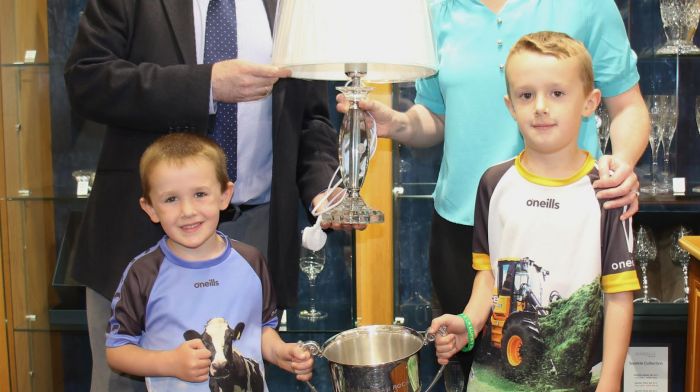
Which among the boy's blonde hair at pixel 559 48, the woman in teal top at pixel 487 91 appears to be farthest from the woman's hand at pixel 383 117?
the boy's blonde hair at pixel 559 48

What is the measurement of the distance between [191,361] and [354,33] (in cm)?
71

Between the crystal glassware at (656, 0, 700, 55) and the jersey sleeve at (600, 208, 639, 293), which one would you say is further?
the crystal glassware at (656, 0, 700, 55)

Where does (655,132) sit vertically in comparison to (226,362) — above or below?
above

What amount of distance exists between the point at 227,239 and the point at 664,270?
1.86 meters

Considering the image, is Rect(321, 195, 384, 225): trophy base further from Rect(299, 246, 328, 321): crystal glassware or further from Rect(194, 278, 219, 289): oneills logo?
Rect(299, 246, 328, 321): crystal glassware

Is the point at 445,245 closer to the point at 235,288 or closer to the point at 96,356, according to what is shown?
the point at 235,288

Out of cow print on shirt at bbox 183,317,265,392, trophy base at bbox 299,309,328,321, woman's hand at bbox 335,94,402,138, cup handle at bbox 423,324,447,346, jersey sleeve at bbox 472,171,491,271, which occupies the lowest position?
trophy base at bbox 299,309,328,321

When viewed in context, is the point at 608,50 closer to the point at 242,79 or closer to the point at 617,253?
the point at 617,253

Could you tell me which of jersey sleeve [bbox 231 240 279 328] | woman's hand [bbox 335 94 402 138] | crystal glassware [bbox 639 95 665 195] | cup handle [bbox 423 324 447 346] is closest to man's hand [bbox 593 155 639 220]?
cup handle [bbox 423 324 447 346]

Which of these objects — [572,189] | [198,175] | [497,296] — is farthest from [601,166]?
[198,175]

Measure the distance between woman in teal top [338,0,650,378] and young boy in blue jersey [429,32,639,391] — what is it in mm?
166

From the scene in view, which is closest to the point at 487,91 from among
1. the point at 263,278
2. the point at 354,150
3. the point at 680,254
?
the point at 354,150

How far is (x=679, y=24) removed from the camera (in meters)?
2.74

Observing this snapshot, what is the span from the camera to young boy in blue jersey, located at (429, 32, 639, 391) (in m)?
1.46
